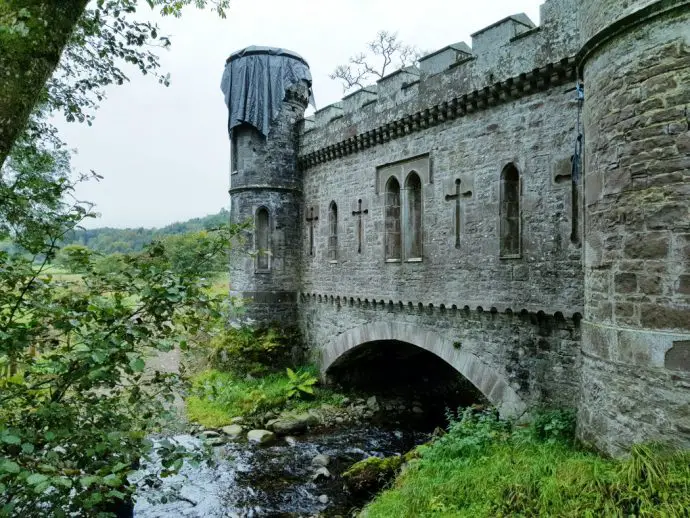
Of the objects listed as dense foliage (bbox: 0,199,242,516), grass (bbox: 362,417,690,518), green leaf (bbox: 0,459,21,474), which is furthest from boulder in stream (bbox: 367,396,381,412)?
green leaf (bbox: 0,459,21,474)

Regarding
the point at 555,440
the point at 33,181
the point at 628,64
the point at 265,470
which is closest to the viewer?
the point at 33,181

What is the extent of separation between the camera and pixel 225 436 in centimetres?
1162

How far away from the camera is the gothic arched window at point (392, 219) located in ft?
39.1

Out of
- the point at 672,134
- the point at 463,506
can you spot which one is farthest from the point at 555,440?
the point at 672,134

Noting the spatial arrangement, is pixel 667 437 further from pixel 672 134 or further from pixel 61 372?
pixel 61 372

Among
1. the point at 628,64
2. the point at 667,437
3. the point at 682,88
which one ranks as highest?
the point at 628,64

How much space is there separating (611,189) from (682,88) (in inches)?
44.5

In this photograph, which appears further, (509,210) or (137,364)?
(509,210)

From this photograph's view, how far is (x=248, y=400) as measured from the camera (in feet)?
42.8

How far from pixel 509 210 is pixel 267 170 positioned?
7995mm

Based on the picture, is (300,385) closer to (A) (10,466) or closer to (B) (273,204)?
(B) (273,204)

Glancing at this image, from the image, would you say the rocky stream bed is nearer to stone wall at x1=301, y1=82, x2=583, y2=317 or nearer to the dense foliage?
the dense foliage

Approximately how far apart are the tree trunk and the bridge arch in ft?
26.3

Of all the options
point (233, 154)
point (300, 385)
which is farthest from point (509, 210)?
point (233, 154)
